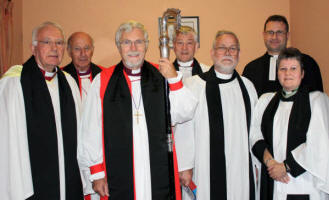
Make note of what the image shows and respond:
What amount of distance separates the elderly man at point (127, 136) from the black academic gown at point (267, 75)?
67.2 inches

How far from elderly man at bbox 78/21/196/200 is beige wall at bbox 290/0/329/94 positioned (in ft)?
11.6

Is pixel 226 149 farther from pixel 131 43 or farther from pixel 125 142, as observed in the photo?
pixel 131 43

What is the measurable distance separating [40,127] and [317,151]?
2417mm

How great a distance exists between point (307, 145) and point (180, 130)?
3.81 feet

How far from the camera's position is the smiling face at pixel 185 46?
4.29 metres

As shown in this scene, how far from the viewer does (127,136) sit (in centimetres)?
270

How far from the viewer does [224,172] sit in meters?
3.17

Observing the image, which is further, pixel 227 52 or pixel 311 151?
pixel 227 52

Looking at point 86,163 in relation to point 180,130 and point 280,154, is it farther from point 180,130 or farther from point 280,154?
point 280,154

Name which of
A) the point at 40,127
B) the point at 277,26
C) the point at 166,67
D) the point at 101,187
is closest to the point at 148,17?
the point at 277,26

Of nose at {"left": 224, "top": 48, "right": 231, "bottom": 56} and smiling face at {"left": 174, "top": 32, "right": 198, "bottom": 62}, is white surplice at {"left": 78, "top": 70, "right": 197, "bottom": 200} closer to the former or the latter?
nose at {"left": 224, "top": 48, "right": 231, "bottom": 56}

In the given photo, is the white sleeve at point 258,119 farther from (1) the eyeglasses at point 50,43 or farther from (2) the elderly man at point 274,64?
(1) the eyeglasses at point 50,43

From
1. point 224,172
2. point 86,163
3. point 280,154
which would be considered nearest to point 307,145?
point 280,154

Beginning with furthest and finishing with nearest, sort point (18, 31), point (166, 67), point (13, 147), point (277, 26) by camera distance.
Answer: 1. point (18, 31)
2. point (277, 26)
3. point (13, 147)
4. point (166, 67)
